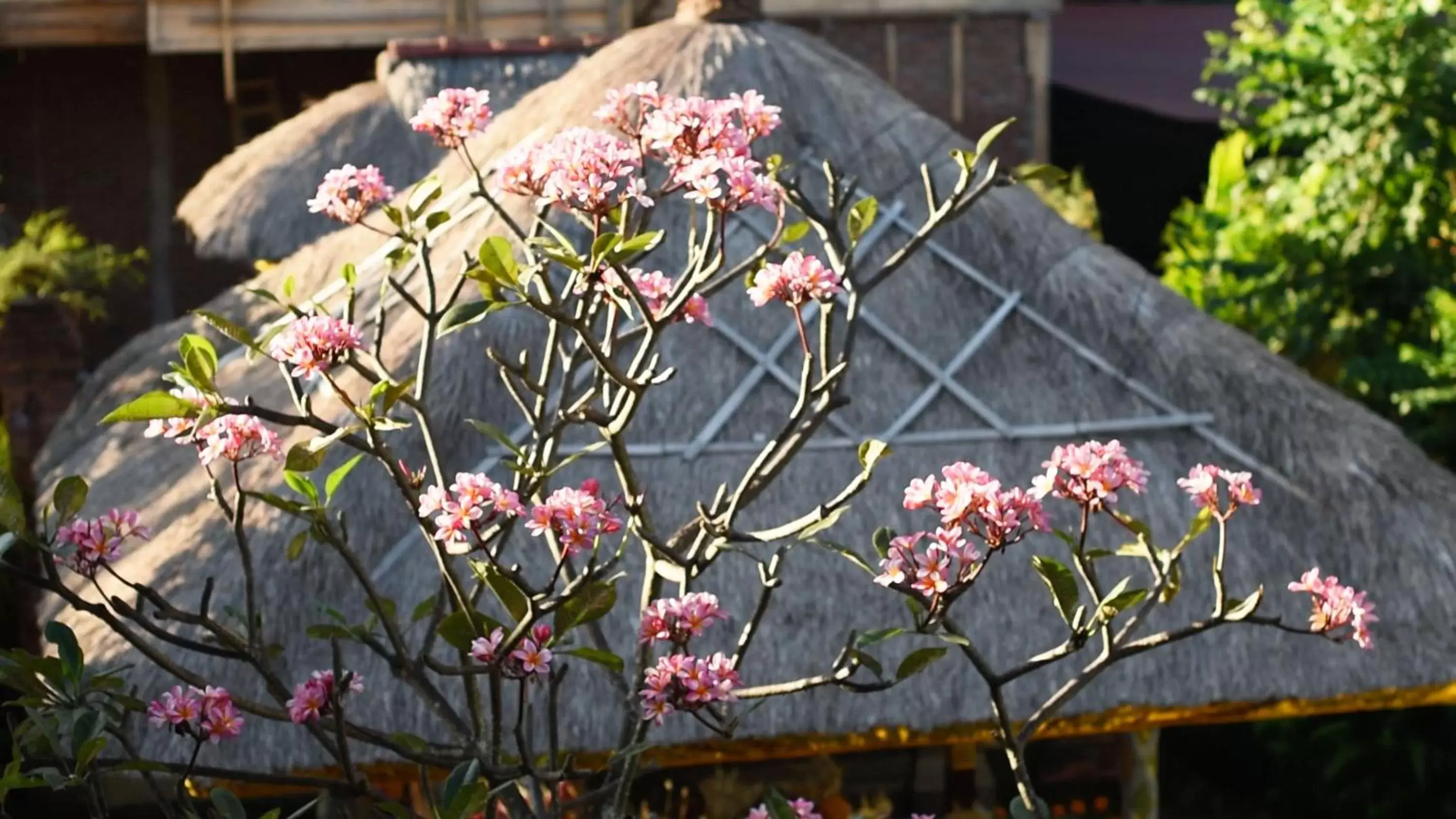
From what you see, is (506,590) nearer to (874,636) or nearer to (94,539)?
(874,636)

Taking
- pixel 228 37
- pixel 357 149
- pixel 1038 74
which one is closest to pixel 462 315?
pixel 357 149

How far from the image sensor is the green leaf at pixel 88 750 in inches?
88.4

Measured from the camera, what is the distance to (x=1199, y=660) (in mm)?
4266

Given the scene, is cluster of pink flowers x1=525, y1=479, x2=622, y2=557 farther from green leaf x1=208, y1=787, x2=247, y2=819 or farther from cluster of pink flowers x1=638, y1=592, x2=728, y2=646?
green leaf x1=208, y1=787, x2=247, y2=819

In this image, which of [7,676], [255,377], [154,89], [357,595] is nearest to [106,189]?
[154,89]

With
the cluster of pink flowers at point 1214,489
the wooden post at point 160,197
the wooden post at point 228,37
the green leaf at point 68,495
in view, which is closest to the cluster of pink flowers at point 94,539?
the green leaf at point 68,495

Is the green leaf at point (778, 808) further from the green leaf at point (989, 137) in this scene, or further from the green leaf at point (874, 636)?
the green leaf at point (989, 137)

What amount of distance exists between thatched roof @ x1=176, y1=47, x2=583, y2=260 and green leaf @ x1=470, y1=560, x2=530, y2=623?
4681mm

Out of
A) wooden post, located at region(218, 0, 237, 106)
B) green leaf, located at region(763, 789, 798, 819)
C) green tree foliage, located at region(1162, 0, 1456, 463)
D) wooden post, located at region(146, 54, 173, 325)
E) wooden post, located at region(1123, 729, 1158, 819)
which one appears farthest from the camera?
wooden post, located at region(146, 54, 173, 325)

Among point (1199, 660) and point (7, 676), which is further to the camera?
point (1199, 660)

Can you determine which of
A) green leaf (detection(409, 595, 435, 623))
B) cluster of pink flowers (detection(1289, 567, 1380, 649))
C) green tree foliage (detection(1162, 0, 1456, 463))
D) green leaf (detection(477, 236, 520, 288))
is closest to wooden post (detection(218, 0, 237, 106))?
green tree foliage (detection(1162, 0, 1456, 463))

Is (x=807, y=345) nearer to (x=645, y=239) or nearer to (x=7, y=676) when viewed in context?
(x=645, y=239)

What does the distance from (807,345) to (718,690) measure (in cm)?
49

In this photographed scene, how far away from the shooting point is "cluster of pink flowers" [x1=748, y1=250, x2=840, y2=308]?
228 centimetres
